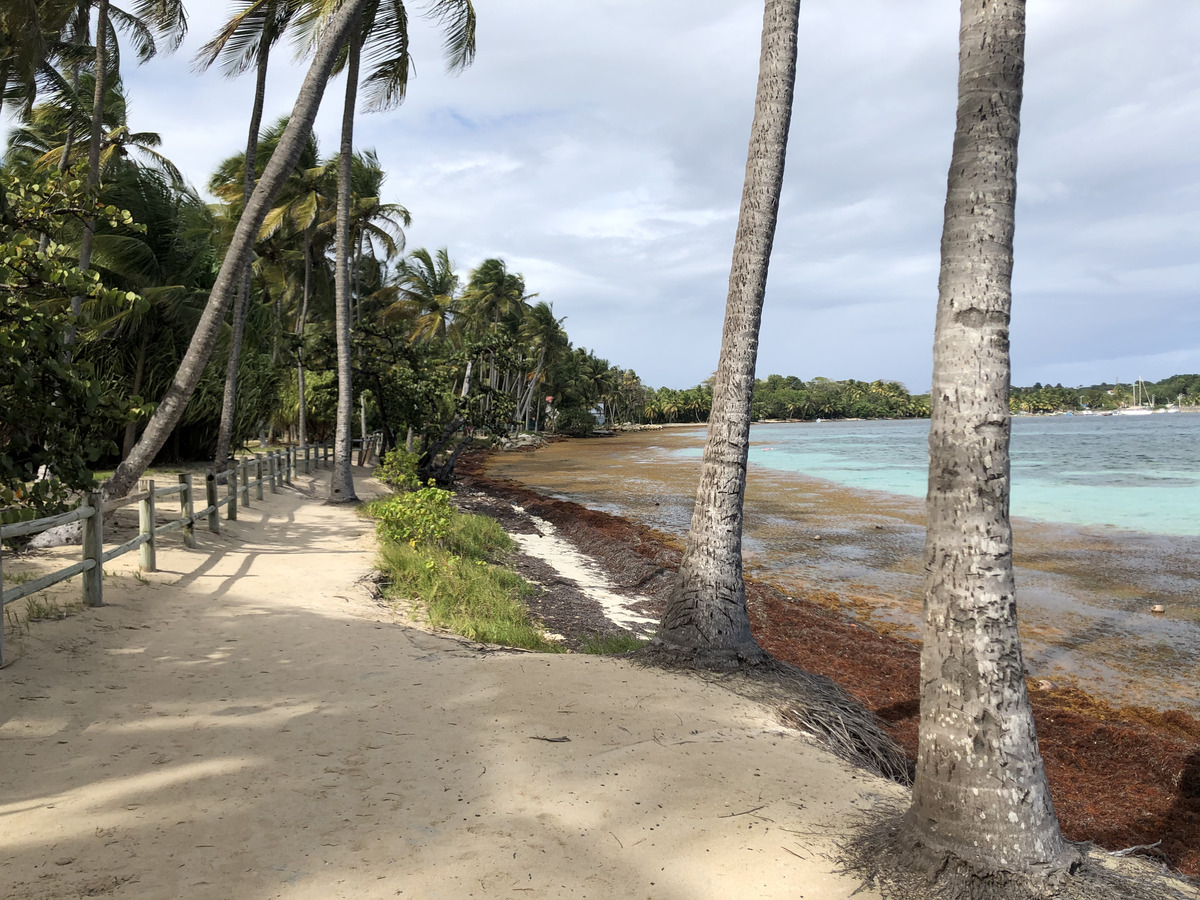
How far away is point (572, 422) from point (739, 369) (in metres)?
74.5

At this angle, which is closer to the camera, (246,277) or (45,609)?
(45,609)

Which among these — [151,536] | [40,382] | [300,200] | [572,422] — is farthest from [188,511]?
[572,422]

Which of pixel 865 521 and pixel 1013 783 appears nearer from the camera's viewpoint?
pixel 1013 783

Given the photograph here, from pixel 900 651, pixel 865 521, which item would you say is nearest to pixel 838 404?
pixel 865 521

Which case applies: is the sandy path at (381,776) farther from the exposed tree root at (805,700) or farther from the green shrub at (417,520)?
the green shrub at (417,520)

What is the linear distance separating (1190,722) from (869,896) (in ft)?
20.2

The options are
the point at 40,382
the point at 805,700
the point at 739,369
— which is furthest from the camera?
the point at 739,369

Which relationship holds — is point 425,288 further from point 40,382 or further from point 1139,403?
point 1139,403

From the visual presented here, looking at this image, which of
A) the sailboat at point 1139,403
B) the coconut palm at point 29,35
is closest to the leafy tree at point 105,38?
the coconut palm at point 29,35

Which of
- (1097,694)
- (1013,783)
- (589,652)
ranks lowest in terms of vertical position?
(1097,694)

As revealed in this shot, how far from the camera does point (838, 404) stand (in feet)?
543

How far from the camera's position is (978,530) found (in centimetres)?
322

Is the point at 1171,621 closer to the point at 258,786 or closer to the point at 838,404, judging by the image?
the point at 258,786

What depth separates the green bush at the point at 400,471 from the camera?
17.8 metres
